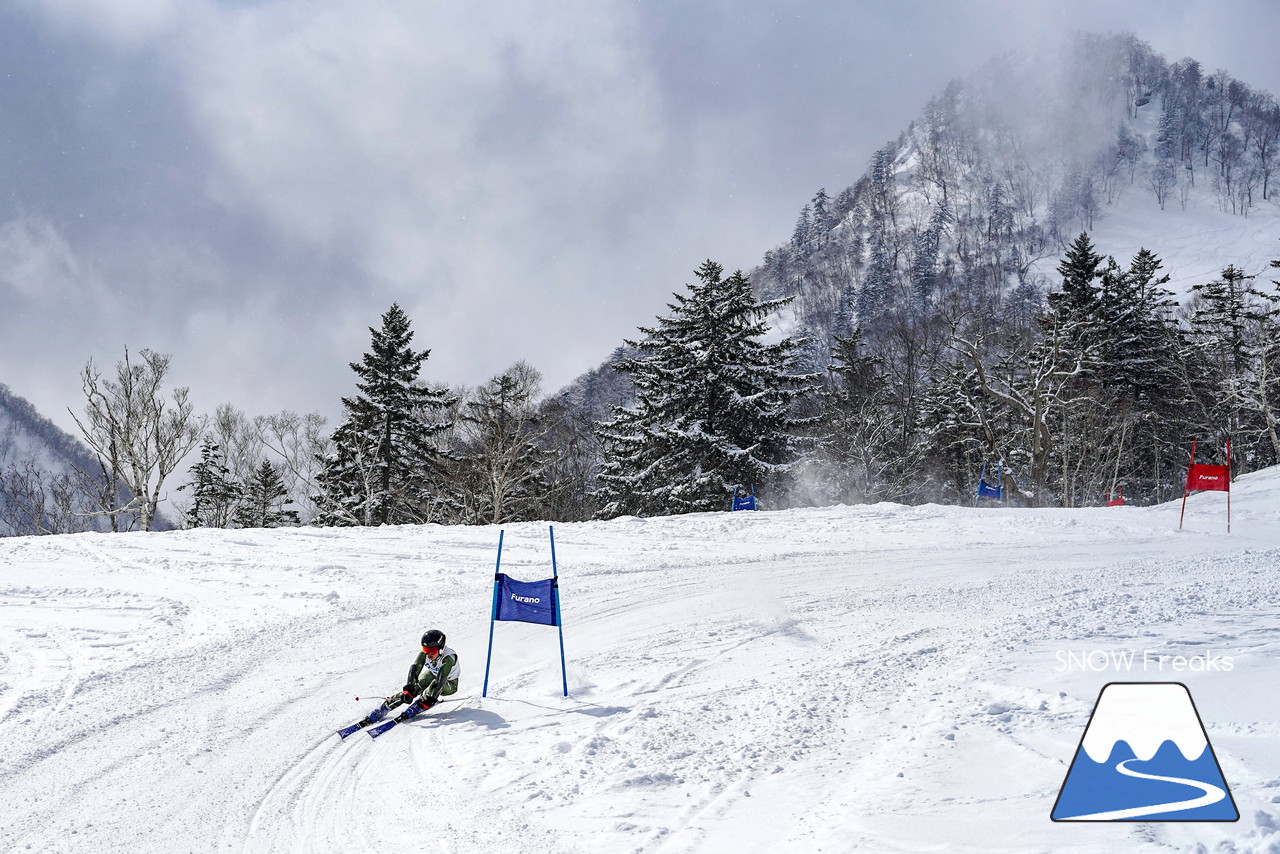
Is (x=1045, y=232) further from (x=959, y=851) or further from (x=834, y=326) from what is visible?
(x=959, y=851)

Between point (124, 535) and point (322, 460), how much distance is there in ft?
48.6

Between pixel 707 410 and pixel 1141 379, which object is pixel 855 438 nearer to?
pixel 707 410

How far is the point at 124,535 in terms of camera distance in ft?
58.0

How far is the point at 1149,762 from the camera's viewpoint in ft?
10.3

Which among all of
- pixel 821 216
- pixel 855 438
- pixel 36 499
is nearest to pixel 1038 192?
pixel 821 216

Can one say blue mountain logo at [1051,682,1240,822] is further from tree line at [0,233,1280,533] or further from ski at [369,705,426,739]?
tree line at [0,233,1280,533]

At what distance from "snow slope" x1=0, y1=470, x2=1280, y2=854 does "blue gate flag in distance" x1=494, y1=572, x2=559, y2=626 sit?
84cm

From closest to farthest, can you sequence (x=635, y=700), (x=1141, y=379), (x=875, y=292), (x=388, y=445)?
(x=635, y=700) < (x=388, y=445) < (x=1141, y=379) < (x=875, y=292)

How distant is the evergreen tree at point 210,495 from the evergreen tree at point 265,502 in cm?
64

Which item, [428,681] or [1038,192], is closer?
[428,681]

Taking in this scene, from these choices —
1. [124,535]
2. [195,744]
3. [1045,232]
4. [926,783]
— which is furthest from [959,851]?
[1045,232]

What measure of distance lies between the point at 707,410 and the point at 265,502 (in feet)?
99.4

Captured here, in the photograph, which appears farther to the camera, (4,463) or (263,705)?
(4,463)

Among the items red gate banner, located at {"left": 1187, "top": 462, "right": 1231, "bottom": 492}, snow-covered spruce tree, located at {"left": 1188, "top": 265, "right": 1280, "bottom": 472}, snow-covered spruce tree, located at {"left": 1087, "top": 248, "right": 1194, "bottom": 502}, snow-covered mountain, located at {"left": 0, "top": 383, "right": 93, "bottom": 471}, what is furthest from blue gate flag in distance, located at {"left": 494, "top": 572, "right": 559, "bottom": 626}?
snow-covered mountain, located at {"left": 0, "top": 383, "right": 93, "bottom": 471}
